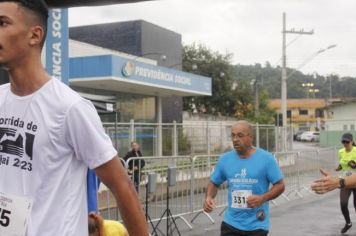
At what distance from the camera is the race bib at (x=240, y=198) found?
19.3 ft

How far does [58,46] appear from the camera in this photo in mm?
9445

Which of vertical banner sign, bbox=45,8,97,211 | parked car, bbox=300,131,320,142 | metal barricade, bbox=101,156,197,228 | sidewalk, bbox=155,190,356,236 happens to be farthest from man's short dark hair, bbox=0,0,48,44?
parked car, bbox=300,131,320,142

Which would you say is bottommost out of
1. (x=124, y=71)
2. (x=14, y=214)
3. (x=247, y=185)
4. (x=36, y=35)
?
(x=247, y=185)

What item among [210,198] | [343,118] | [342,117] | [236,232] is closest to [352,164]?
[210,198]

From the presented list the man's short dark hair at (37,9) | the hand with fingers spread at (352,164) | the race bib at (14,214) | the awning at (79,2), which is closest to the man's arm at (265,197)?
the awning at (79,2)

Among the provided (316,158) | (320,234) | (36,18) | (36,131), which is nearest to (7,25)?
(36,18)

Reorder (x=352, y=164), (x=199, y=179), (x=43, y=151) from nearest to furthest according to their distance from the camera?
(x=43, y=151) < (x=352, y=164) < (x=199, y=179)

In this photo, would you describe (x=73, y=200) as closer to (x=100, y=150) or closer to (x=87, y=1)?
(x=100, y=150)

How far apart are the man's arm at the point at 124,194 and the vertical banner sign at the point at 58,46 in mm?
7346

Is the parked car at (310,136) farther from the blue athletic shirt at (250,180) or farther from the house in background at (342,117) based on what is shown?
the blue athletic shirt at (250,180)

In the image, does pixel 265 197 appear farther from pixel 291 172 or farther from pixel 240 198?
pixel 291 172

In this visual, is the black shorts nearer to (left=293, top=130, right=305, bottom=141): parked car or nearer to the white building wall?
the white building wall

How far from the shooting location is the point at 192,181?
11.4 m

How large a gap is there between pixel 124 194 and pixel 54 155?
29 cm
